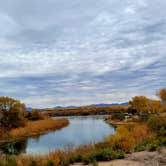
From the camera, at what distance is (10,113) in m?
38.1

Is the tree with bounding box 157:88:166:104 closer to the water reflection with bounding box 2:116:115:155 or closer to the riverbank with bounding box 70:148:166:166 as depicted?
the water reflection with bounding box 2:116:115:155

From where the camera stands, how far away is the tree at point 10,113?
37.5 meters

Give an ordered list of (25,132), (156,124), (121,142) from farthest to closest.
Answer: (25,132), (156,124), (121,142)

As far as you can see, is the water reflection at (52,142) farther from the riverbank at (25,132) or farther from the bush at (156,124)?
the bush at (156,124)

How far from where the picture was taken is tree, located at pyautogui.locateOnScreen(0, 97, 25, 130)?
37469 millimetres

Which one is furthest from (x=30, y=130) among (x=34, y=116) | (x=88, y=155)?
(x=88, y=155)

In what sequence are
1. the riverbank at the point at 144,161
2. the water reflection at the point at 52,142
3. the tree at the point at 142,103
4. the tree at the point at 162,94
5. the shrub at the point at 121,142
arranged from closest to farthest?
the riverbank at the point at 144,161 → the shrub at the point at 121,142 → the water reflection at the point at 52,142 → the tree at the point at 162,94 → the tree at the point at 142,103

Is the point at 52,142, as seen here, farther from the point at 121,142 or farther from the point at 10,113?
the point at 121,142

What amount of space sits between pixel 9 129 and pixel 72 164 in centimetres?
2854

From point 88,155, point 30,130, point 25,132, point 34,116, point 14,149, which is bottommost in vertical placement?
point 14,149

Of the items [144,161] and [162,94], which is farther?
[162,94]

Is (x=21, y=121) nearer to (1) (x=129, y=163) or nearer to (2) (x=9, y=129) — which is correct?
(2) (x=9, y=129)

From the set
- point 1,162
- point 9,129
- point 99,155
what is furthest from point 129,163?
point 9,129

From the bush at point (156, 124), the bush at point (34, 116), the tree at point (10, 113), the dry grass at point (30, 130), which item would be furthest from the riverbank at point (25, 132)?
the bush at point (156, 124)
